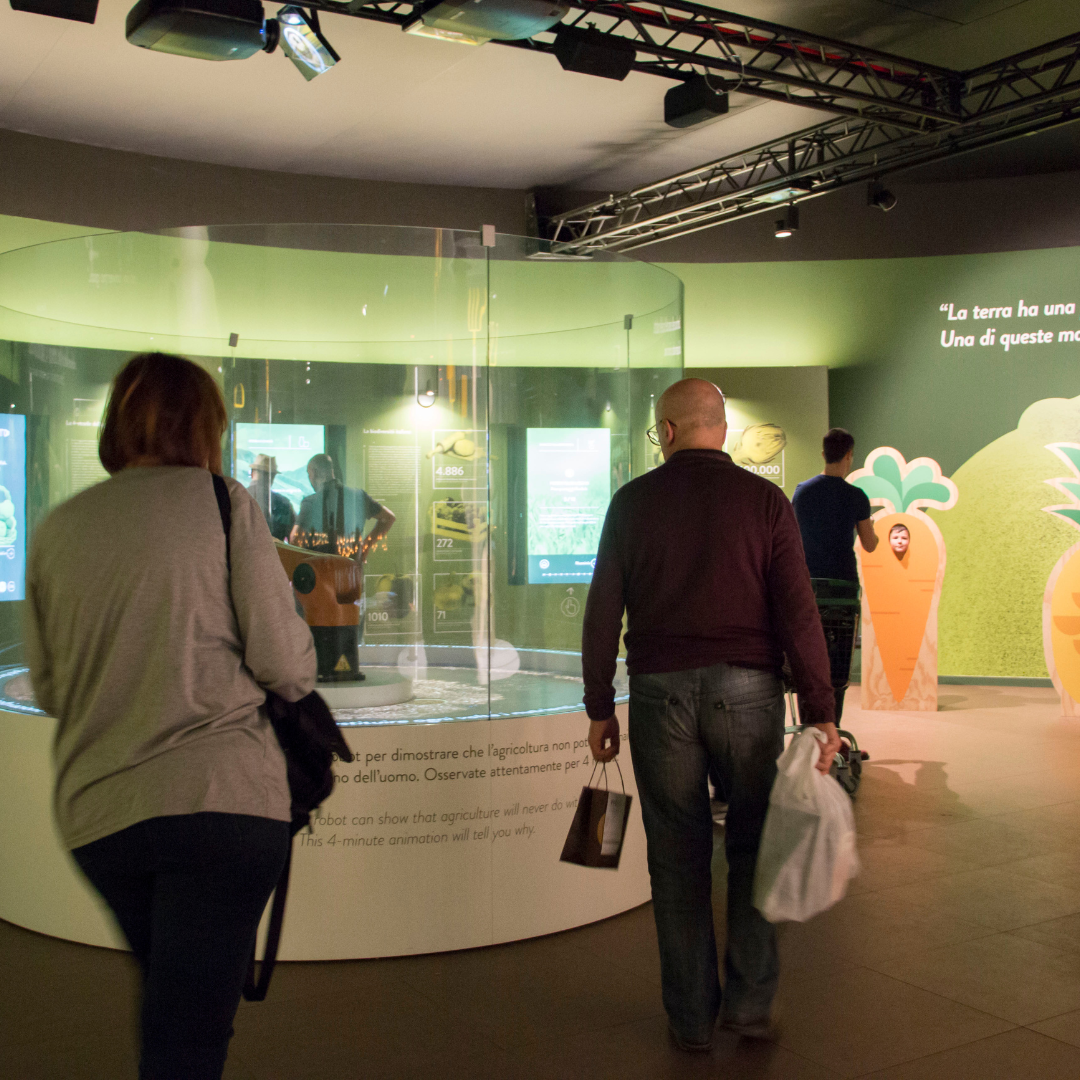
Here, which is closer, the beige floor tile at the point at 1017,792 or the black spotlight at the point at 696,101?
the beige floor tile at the point at 1017,792

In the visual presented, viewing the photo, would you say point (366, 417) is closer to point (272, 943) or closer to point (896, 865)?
point (272, 943)

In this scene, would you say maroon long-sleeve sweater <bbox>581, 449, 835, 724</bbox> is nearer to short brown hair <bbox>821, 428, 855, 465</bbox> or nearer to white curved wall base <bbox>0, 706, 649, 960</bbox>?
white curved wall base <bbox>0, 706, 649, 960</bbox>

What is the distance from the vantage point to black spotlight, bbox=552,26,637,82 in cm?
529

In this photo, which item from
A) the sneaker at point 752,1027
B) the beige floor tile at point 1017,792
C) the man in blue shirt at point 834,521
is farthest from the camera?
the man in blue shirt at point 834,521

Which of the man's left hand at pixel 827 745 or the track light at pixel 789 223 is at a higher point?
the track light at pixel 789 223

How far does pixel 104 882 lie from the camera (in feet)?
4.92

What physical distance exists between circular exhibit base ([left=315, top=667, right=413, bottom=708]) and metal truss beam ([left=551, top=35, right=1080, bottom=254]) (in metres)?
2.86

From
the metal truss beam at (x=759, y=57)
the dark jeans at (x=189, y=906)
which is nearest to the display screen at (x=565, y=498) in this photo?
the dark jeans at (x=189, y=906)

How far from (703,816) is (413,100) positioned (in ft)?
19.4

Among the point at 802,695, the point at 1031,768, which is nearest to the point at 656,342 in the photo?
the point at 802,695

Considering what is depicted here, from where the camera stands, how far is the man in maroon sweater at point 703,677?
240 cm

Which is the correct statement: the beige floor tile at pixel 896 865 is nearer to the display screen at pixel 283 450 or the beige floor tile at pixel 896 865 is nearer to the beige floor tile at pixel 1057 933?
the beige floor tile at pixel 1057 933

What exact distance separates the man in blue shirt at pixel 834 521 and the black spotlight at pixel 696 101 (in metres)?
1.97

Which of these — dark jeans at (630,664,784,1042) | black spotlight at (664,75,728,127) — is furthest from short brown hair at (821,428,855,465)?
dark jeans at (630,664,784,1042)
